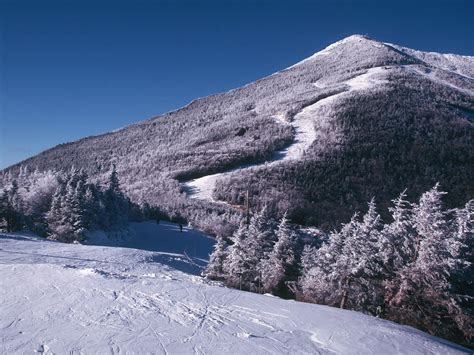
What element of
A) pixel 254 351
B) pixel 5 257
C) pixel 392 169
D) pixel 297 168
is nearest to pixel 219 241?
pixel 5 257

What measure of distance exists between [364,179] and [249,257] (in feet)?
372

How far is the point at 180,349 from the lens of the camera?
26.1 ft

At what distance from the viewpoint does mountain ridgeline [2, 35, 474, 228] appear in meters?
111

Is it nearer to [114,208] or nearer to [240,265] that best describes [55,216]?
[114,208]

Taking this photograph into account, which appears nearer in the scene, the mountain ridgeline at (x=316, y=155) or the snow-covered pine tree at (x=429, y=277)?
the snow-covered pine tree at (x=429, y=277)

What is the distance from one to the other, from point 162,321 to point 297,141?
148337 mm

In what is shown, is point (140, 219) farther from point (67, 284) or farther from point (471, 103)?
point (471, 103)

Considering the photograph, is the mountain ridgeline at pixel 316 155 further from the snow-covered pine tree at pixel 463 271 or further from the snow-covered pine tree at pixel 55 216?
the snow-covered pine tree at pixel 463 271

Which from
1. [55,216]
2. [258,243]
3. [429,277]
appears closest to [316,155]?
[55,216]

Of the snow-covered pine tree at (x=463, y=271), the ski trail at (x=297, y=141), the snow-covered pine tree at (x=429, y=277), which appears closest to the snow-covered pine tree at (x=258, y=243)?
the snow-covered pine tree at (x=429, y=277)

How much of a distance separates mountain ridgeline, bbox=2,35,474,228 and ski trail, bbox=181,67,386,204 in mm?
1469

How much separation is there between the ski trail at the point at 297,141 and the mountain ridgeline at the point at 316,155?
1469mm

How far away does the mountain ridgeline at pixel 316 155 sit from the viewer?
364 ft

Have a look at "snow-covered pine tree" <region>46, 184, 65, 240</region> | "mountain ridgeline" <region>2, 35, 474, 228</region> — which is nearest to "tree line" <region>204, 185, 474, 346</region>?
"snow-covered pine tree" <region>46, 184, 65, 240</region>
